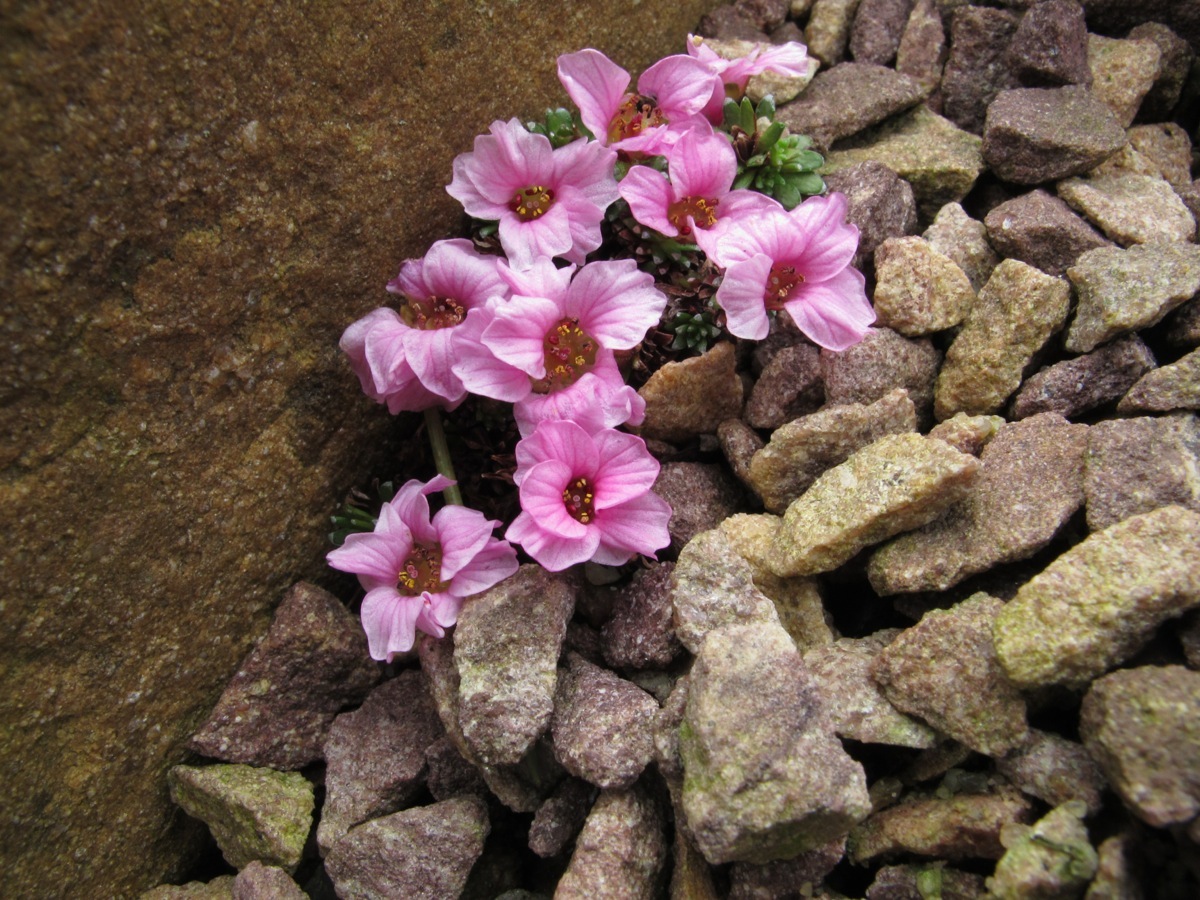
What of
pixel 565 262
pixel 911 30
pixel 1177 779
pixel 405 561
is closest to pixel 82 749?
pixel 405 561

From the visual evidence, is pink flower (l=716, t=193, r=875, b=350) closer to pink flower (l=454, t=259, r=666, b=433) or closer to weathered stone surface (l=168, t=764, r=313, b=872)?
pink flower (l=454, t=259, r=666, b=433)

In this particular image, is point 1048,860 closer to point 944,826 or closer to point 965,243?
point 944,826

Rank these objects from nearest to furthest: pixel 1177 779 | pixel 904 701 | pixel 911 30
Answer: pixel 1177 779 → pixel 904 701 → pixel 911 30

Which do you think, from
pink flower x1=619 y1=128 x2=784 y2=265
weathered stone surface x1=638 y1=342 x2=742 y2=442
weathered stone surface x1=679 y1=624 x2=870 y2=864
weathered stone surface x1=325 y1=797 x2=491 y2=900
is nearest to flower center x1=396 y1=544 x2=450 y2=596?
weathered stone surface x1=325 y1=797 x2=491 y2=900

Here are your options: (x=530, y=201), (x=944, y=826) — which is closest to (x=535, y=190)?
(x=530, y=201)

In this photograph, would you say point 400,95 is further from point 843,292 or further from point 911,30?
point 911,30

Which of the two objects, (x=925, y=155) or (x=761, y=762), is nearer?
(x=761, y=762)
